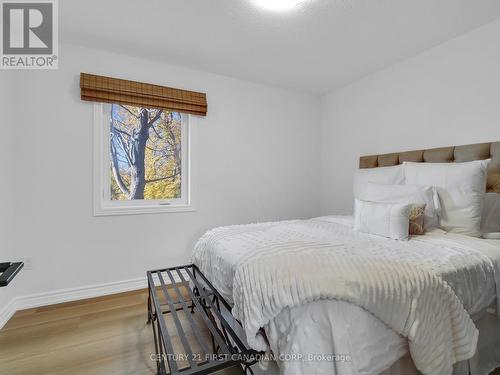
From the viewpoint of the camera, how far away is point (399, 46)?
231 cm

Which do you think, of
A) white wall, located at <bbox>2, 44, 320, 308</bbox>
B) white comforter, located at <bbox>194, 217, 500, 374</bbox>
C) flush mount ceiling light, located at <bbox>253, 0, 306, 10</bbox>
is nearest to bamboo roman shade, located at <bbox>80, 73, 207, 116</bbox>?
white wall, located at <bbox>2, 44, 320, 308</bbox>

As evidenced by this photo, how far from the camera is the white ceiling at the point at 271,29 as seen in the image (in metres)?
1.79

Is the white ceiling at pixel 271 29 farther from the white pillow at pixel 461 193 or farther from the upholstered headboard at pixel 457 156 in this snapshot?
the white pillow at pixel 461 193

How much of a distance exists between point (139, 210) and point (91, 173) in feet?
1.84

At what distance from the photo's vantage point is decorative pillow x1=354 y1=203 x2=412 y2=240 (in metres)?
1.60

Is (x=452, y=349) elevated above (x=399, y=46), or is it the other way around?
(x=399, y=46)

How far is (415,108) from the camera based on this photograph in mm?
2461

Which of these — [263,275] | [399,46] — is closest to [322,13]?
[399,46]

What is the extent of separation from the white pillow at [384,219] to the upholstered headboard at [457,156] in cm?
81

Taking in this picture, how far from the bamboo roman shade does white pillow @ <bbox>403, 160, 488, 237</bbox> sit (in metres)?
2.32

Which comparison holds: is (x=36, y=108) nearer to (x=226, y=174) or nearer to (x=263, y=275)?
(x=226, y=174)

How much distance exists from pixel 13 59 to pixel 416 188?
3421 mm

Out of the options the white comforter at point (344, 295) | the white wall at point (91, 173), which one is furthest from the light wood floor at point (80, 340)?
the white comforter at point (344, 295)

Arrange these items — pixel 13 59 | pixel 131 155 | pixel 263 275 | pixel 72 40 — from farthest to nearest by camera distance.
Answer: pixel 131 155 < pixel 72 40 < pixel 13 59 < pixel 263 275
